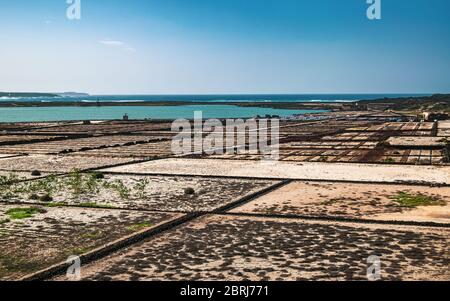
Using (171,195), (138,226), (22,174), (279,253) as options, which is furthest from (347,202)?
(22,174)

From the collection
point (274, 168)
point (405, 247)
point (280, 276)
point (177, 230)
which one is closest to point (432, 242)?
point (405, 247)

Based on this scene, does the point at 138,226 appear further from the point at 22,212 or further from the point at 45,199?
the point at 45,199

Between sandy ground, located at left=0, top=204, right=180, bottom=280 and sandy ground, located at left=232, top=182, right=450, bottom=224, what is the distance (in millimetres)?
3127

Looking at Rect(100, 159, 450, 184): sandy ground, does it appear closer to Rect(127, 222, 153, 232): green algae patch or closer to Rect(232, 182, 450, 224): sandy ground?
Rect(232, 182, 450, 224): sandy ground

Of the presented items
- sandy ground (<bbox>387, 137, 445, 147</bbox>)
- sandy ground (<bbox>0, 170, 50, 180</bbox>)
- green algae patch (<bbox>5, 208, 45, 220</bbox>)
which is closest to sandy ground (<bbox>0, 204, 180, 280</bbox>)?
green algae patch (<bbox>5, 208, 45, 220</bbox>)

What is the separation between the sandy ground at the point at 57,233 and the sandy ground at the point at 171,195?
108cm

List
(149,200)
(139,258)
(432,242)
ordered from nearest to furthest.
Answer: (139,258), (432,242), (149,200)

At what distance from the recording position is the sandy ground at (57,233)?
31.4 feet

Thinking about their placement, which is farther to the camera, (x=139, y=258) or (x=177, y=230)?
(x=177, y=230)

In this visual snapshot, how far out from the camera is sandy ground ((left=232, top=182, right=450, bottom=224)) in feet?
44.0

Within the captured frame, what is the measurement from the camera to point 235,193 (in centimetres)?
1684

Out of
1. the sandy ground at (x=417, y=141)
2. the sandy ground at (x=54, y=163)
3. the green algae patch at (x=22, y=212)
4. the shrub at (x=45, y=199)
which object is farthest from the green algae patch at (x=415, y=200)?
the sandy ground at (x=417, y=141)
